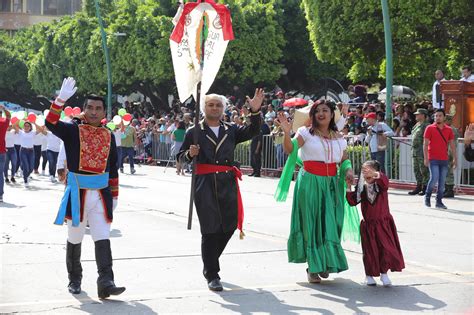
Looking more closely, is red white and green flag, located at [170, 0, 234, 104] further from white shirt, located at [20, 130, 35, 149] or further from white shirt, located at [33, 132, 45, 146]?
white shirt, located at [33, 132, 45, 146]

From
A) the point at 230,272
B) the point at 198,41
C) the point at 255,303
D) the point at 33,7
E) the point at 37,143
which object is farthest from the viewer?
the point at 33,7

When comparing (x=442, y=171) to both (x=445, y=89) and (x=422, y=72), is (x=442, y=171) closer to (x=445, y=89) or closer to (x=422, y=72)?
(x=445, y=89)

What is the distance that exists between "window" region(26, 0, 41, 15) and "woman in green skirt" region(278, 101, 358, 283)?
252 ft

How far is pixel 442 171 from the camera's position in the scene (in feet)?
52.2

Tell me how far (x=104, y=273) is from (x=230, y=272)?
171 cm

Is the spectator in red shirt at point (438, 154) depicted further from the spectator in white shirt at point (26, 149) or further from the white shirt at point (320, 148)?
the spectator in white shirt at point (26, 149)

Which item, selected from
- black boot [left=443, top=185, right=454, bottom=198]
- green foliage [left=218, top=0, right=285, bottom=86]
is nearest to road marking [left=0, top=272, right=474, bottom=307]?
black boot [left=443, top=185, right=454, bottom=198]

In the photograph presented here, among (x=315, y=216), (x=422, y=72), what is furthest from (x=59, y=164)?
(x=422, y=72)

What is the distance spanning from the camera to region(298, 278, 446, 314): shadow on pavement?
25.1 ft

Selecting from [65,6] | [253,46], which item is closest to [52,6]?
[65,6]

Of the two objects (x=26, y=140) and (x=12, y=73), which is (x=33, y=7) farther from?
(x=26, y=140)

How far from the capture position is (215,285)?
8.34m

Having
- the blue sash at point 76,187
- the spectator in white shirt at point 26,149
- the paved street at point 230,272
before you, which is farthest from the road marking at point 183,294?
the spectator in white shirt at point 26,149

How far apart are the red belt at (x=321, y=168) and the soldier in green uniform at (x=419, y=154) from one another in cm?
955
